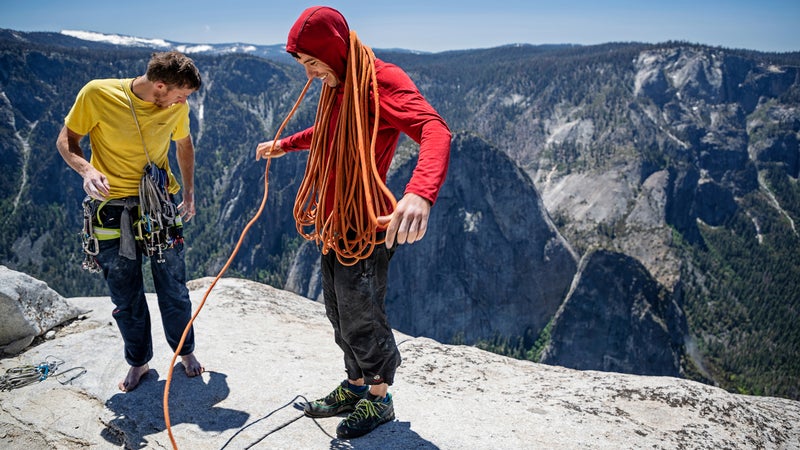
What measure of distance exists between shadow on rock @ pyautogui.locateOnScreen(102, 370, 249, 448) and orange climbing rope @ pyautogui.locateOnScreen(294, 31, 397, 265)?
218 centimetres

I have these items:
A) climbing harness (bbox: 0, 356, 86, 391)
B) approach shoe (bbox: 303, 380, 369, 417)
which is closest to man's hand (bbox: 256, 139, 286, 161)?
approach shoe (bbox: 303, 380, 369, 417)

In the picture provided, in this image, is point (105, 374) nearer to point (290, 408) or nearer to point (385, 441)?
point (290, 408)

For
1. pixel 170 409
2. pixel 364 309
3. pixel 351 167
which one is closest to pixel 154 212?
pixel 170 409

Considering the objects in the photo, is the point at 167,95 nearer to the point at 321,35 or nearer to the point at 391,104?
the point at 321,35

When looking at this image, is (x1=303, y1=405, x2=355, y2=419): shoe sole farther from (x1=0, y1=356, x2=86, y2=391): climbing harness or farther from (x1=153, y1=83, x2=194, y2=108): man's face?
(x1=153, y1=83, x2=194, y2=108): man's face

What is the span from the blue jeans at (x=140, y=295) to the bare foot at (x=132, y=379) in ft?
0.35

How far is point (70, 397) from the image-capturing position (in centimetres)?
542

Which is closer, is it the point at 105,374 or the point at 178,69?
the point at 178,69

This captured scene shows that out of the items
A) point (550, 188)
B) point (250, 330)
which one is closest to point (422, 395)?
point (250, 330)

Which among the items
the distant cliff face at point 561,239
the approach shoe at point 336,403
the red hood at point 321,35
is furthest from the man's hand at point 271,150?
the distant cliff face at point 561,239

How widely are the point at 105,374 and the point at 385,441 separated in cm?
363

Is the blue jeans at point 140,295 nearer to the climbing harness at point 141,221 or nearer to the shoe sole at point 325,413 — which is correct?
the climbing harness at point 141,221

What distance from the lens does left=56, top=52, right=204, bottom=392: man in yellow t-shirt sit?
4.57 meters

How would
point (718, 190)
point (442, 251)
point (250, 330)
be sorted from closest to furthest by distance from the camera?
point (250, 330)
point (442, 251)
point (718, 190)
